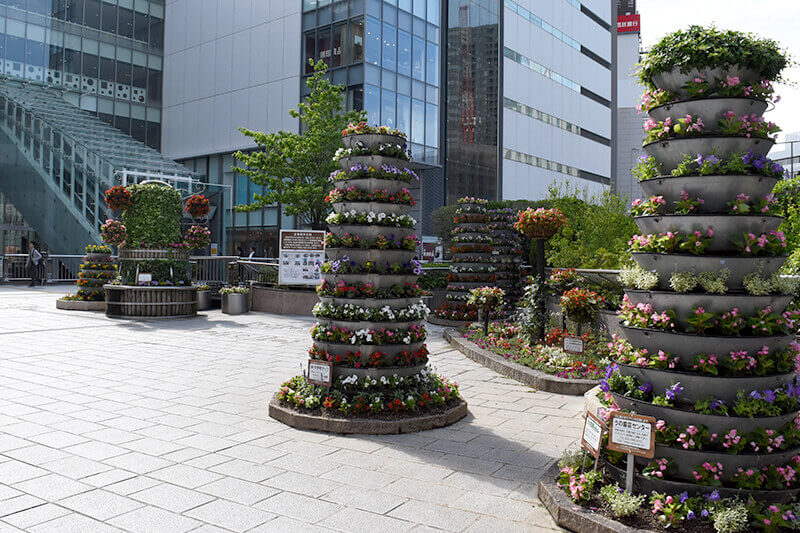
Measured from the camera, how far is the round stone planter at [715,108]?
15.1ft

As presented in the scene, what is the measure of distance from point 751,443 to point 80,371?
966cm

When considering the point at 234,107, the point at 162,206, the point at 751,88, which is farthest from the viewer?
the point at 234,107

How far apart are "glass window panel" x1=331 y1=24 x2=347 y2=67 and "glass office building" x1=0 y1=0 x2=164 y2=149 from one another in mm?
17139

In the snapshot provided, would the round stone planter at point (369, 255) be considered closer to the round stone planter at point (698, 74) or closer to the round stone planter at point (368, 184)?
the round stone planter at point (368, 184)

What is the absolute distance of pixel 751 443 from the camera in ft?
14.0

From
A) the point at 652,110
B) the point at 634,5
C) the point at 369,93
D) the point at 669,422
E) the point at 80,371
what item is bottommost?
the point at 80,371

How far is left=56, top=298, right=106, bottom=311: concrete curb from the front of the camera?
19.4 m

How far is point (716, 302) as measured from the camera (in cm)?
442

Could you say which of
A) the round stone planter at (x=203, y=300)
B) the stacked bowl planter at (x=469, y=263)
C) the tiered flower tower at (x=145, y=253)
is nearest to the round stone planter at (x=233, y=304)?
the round stone planter at (x=203, y=300)

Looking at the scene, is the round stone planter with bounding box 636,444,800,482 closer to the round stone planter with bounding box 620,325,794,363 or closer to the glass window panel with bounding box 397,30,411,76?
the round stone planter with bounding box 620,325,794,363

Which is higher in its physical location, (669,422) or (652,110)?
(652,110)

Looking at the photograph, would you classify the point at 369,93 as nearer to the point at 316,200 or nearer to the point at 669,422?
the point at 316,200

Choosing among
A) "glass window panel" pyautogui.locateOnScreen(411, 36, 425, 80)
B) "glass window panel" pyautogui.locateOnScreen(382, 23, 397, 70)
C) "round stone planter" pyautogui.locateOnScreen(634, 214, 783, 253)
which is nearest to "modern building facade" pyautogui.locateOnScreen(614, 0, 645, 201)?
"glass window panel" pyautogui.locateOnScreen(411, 36, 425, 80)

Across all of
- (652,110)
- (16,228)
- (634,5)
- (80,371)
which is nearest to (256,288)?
(80,371)
